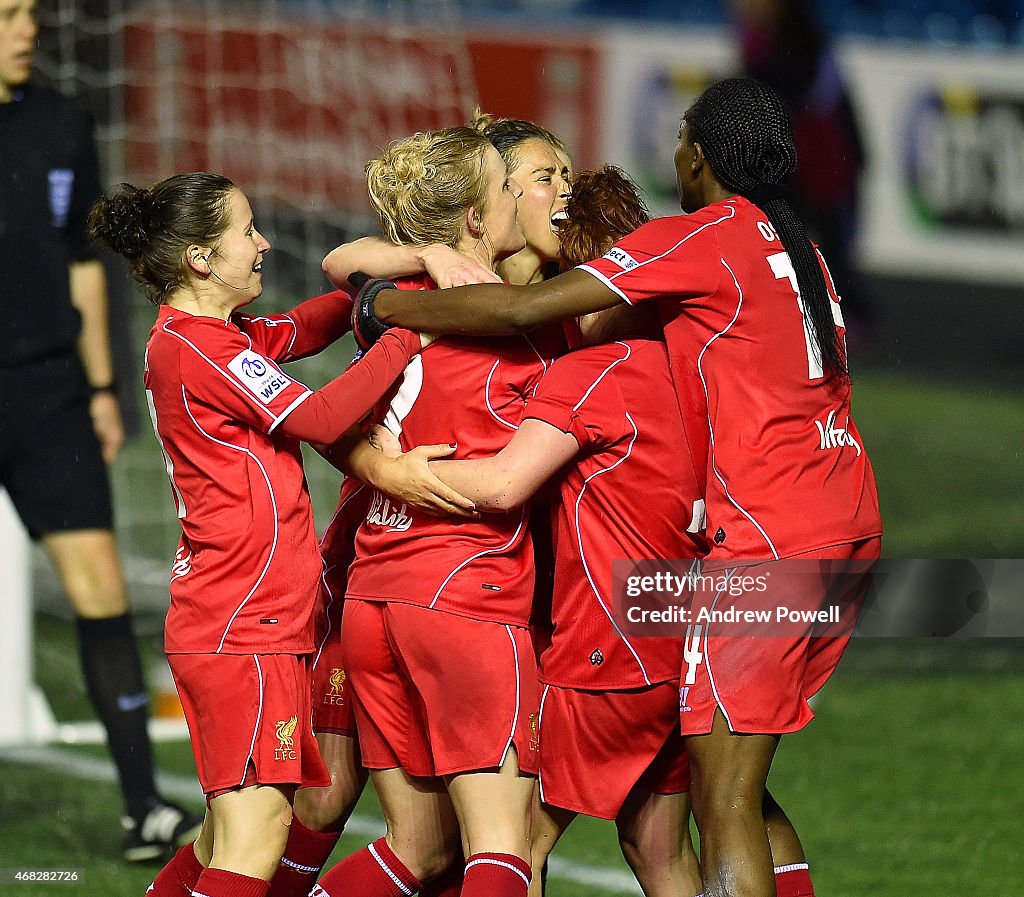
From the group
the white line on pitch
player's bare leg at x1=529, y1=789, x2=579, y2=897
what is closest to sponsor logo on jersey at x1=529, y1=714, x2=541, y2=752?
player's bare leg at x1=529, y1=789, x2=579, y2=897

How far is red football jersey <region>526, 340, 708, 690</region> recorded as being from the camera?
11.0 ft

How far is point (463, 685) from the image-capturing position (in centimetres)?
334

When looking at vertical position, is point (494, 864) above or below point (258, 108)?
below

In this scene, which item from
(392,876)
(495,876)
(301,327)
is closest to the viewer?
(495,876)

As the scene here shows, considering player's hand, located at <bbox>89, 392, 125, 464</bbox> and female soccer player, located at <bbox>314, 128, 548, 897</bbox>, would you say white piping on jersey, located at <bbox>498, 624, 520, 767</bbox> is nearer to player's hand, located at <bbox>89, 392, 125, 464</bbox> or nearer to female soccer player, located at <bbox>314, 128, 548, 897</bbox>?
female soccer player, located at <bbox>314, 128, 548, 897</bbox>

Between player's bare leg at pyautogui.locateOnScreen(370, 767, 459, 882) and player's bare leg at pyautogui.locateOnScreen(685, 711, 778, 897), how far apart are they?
592mm

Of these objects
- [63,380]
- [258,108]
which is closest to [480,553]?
[63,380]

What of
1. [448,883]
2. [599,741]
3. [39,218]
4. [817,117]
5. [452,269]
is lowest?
[448,883]

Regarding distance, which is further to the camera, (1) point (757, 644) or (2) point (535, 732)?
(2) point (535, 732)

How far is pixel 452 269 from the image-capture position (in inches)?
134

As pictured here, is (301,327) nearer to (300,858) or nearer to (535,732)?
(535,732)

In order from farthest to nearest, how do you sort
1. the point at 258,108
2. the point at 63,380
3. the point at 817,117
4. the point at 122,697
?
the point at 817,117 → the point at 258,108 → the point at 63,380 → the point at 122,697

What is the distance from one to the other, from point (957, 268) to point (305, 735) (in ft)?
50.1

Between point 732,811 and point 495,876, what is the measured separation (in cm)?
47
